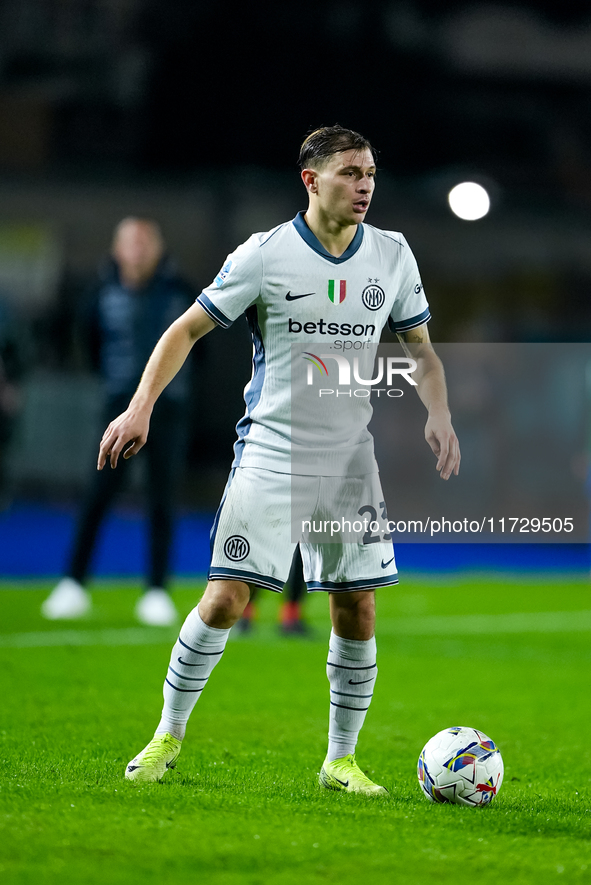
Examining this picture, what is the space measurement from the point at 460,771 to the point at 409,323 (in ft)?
4.70

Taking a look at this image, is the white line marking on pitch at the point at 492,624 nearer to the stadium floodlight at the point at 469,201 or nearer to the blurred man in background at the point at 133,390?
the blurred man in background at the point at 133,390

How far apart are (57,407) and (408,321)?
13758 mm

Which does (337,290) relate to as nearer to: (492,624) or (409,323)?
(409,323)

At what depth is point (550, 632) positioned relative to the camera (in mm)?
8141

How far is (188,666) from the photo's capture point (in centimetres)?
371

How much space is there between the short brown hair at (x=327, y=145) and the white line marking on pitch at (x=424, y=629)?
400 centimetres

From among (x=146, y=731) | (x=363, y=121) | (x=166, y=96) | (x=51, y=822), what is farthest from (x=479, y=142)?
(x=51, y=822)

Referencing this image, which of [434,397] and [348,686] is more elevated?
[434,397]

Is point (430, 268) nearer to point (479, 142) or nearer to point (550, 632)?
point (479, 142)

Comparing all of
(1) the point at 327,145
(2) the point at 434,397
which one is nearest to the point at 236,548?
(2) the point at 434,397

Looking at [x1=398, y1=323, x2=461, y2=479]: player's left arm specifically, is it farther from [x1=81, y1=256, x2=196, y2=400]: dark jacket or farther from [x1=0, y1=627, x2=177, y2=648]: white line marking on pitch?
[x1=81, y1=256, x2=196, y2=400]: dark jacket

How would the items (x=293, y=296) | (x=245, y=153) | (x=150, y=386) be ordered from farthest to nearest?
1. (x=245, y=153)
2. (x=293, y=296)
3. (x=150, y=386)

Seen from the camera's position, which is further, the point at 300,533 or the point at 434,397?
the point at 434,397

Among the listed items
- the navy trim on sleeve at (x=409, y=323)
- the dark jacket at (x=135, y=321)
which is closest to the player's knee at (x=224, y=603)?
the navy trim on sleeve at (x=409, y=323)
